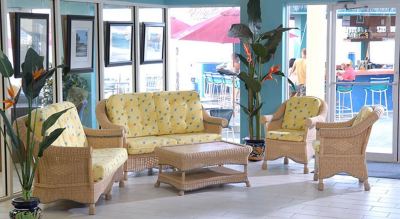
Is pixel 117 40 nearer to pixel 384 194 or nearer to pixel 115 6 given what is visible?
pixel 115 6

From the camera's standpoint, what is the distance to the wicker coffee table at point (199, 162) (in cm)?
641

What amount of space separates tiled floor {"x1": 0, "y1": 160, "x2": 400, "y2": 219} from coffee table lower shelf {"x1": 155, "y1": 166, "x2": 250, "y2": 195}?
9 centimetres

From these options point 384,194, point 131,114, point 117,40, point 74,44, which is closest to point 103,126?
point 131,114

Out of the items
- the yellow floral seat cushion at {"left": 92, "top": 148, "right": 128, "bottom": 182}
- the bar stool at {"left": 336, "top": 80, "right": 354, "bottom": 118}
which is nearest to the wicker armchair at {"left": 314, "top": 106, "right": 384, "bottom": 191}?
the bar stool at {"left": 336, "top": 80, "right": 354, "bottom": 118}

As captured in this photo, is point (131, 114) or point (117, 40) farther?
point (117, 40)

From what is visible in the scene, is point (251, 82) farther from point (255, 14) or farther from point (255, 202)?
point (255, 202)

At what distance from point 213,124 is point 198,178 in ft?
4.36

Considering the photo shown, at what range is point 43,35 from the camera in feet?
22.4

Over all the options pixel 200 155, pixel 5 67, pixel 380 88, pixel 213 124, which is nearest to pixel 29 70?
pixel 5 67

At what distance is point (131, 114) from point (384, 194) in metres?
3.05

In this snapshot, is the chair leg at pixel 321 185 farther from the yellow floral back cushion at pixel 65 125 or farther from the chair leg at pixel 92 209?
the yellow floral back cushion at pixel 65 125

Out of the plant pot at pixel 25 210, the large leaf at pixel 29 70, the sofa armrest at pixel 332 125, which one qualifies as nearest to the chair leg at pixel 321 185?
the sofa armrest at pixel 332 125

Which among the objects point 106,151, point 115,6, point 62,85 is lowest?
point 106,151

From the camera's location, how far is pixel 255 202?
6.14 metres
